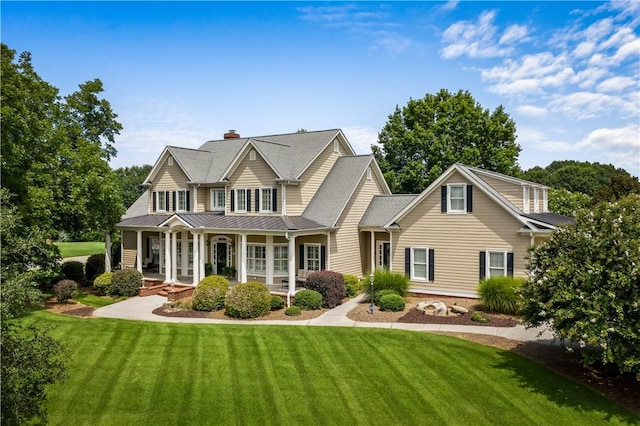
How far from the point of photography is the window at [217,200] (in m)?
30.5

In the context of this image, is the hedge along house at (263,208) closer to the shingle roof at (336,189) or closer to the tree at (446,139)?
the shingle roof at (336,189)

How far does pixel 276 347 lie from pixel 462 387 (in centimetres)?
653

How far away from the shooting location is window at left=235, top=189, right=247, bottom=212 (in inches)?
1106

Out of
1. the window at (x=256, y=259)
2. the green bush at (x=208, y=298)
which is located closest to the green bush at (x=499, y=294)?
the green bush at (x=208, y=298)

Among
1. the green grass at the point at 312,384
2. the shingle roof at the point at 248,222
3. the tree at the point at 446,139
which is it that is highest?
the tree at the point at 446,139

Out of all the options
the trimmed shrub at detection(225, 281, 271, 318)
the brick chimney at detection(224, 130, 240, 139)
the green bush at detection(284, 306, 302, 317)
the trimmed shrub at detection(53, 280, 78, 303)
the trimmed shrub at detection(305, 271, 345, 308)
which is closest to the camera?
the trimmed shrub at detection(225, 281, 271, 318)

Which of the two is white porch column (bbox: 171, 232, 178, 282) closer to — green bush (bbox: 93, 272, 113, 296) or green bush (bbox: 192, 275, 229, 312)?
green bush (bbox: 93, 272, 113, 296)

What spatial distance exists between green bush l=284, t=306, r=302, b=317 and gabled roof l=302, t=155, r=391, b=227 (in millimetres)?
5975

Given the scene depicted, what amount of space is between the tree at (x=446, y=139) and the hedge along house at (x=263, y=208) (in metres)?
9.46

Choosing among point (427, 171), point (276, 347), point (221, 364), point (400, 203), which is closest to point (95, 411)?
→ point (221, 364)

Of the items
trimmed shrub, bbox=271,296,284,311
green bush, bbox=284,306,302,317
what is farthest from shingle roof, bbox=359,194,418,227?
green bush, bbox=284,306,302,317

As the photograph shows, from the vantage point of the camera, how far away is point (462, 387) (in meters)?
13.1

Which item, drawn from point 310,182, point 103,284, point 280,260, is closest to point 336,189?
point 310,182

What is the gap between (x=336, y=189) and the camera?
2833 cm
